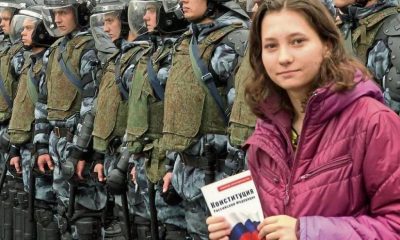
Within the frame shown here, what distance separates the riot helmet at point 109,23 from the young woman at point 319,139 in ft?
15.6

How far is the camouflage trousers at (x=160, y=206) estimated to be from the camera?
19.5 ft

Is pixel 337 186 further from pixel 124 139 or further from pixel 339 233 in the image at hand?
pixel 124 139

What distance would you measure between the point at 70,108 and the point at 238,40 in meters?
2.80

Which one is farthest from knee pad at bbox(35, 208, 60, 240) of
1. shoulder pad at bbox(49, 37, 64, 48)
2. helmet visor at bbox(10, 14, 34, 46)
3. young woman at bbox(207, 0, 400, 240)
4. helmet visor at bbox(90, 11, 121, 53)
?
young woman at bbox(207, 0, 400, 240)

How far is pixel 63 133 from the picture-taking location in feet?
24.8

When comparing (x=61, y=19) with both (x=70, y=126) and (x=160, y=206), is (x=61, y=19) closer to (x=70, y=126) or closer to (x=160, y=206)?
(x=70, y=126)

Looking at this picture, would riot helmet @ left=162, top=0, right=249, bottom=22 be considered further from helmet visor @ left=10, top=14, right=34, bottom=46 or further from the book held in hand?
helmet visor @ left=10, top=14, right=34, bottom=46

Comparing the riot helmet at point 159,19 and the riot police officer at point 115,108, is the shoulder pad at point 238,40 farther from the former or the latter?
the riot police officer at point 115,108

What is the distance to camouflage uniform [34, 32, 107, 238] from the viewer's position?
7250 millimetres

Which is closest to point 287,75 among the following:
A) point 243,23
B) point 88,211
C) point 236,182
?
point 236,182

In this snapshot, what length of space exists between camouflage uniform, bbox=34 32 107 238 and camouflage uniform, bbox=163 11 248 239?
186 centimetres

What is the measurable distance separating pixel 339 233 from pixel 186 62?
316 cm

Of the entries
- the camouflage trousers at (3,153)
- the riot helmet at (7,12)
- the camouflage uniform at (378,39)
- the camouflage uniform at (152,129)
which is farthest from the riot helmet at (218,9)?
the riot helmet at (7,12)

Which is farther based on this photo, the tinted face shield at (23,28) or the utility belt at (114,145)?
the tinted face shield at (23,28)
